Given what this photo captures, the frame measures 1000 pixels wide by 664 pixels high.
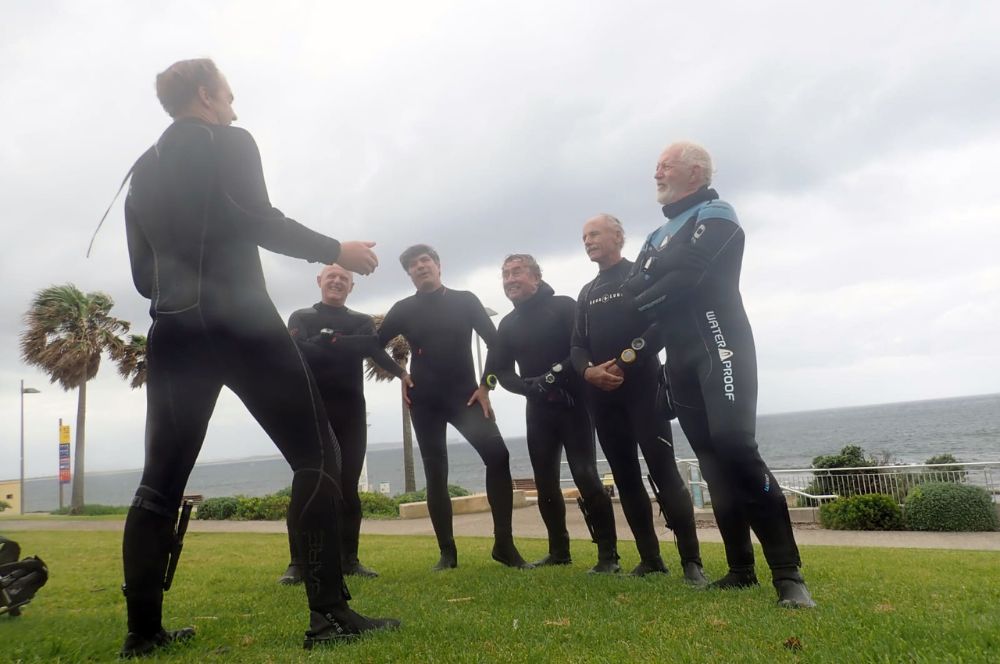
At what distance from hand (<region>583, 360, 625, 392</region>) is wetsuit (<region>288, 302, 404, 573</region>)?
6.24 ft

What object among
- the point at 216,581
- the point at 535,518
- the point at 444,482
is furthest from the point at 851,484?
the point at 216,581

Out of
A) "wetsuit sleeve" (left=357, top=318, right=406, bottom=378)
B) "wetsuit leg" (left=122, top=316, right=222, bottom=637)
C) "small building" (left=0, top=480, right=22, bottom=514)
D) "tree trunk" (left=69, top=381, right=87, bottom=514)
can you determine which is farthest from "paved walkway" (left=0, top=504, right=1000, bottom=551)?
"small building" (left=0, top=480, right=22, bottom=514)

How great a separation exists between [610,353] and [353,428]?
2069mm

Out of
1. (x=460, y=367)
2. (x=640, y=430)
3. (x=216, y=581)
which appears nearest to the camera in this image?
(x=640, y=430)

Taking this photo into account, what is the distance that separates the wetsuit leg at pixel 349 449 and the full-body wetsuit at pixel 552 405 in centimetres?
113

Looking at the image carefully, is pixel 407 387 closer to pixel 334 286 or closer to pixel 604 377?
pixel 334 286

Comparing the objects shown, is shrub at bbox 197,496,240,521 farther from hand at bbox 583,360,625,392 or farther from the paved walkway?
hand at bbox 583,360,625,392

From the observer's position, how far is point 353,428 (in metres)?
5.05

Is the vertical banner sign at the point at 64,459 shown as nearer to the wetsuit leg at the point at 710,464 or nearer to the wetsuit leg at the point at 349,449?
the wetsuit leg at the point at 349,449

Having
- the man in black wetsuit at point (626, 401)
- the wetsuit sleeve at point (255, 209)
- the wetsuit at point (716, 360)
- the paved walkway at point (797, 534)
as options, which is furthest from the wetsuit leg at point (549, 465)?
the paved walkway at point (797, 534)

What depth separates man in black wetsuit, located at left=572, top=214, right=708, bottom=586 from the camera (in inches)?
163

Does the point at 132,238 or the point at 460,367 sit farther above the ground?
the point at 132,238

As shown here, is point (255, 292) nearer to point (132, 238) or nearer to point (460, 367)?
point (132, 238)

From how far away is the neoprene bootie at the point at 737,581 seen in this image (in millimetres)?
3572
